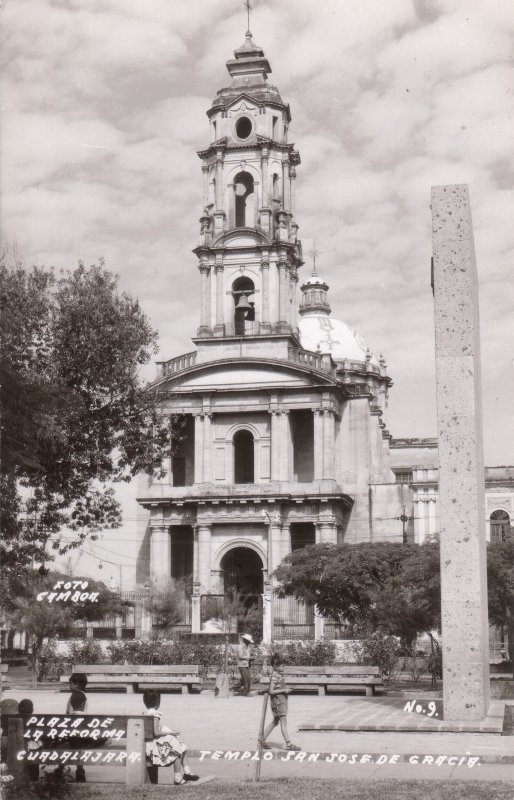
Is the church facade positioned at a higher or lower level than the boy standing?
higher

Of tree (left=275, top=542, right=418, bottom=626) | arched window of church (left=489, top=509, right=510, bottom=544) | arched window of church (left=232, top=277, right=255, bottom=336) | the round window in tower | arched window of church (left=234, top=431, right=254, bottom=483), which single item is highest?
the round window in tower

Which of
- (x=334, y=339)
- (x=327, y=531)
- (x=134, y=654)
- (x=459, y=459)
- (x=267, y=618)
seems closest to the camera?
(x=459, y=459)

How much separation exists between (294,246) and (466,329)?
37144mm

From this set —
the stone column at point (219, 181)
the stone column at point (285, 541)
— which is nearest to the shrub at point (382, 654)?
the stone column at point (285, 541)

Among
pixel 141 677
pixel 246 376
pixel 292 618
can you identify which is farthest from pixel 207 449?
pixel 141 677

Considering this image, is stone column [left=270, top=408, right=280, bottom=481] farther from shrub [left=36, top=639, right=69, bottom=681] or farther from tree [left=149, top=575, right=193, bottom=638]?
shrub [left=36, top=639, right=69, bottom=681]

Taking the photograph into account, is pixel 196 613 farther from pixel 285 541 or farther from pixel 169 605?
pixel 285 541

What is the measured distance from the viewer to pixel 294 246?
49812 millimetres

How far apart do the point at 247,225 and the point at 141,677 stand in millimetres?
31244

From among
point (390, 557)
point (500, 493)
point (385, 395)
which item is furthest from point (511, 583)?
point (385, 395)

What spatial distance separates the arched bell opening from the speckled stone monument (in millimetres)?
37595

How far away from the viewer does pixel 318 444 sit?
4784 cm

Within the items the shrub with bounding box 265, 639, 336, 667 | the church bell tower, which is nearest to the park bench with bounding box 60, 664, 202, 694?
the shrub with bounding box 265, 639, 336, 667

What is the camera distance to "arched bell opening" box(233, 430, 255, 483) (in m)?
51.2
